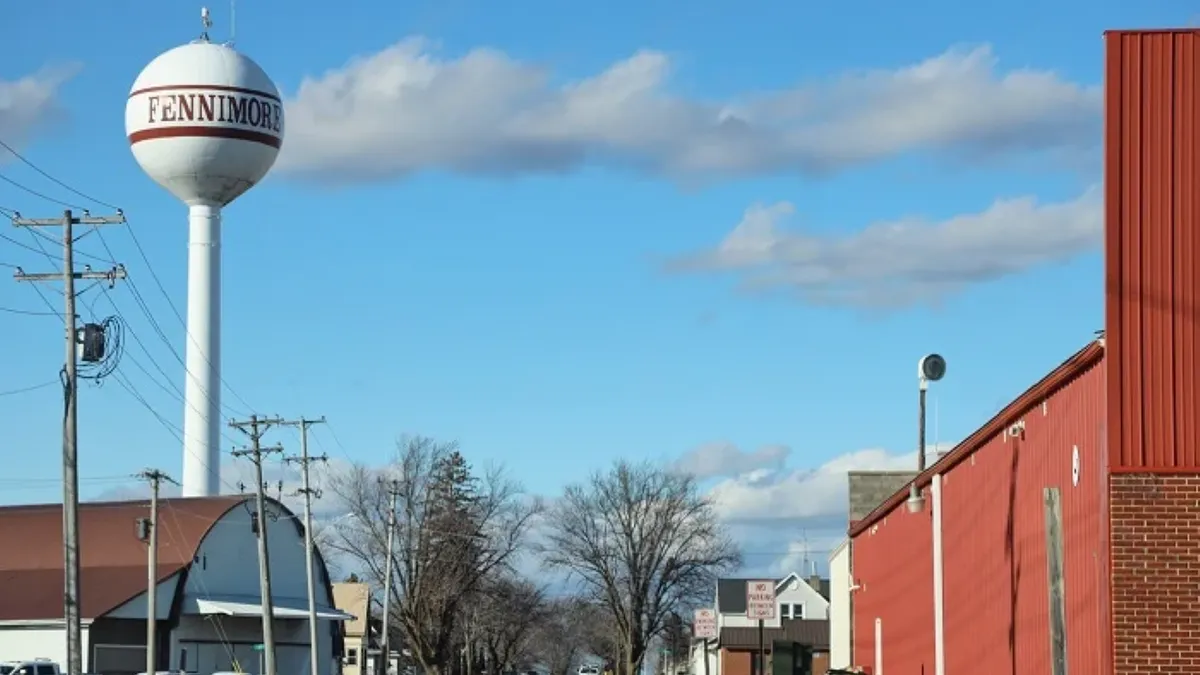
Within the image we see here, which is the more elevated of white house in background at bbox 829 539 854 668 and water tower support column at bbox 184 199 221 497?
water tower support column at bbox 184 199 221 497

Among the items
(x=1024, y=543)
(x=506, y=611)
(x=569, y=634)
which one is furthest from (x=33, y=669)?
(x=569, y=634)

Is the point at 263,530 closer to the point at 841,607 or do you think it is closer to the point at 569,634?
the point at 841,607

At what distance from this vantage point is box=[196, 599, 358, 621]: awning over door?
74.6 meters

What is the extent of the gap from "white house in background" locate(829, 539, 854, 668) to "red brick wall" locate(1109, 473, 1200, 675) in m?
33.2

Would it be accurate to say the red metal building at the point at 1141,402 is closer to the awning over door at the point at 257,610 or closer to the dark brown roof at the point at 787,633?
the awning over door at the point at 257,610

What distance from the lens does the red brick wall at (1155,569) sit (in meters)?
18.1

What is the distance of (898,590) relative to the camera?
3806 centimetres

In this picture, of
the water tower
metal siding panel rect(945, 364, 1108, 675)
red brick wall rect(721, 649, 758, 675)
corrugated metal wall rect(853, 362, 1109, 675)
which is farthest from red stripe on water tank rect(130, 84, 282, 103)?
metal siding panel rect(945, 364, 1108, 675)

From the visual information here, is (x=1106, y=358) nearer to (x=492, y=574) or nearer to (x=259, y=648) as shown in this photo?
(x=259, y=648)

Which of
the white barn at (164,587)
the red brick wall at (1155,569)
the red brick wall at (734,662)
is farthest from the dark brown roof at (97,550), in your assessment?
the red brick wall at (1155,569)

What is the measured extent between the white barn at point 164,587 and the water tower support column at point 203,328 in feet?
11.6

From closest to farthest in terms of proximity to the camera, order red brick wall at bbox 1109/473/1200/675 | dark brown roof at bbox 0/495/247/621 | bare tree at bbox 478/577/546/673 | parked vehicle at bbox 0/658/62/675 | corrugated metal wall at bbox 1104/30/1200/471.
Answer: red brick wall at bbox 1109/473/1200/675 < corrugated metal wall at bbox 1104/30/1200/471 < parked vehicle at bbox 0/658/62/675 < dark brown roof at bbox 0/495/247/621 < bare tree at bbox 478/577/546/673

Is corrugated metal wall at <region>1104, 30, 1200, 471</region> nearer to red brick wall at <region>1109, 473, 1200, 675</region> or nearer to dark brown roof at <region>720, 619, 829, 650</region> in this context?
red brick wall at <region>1109, 473, 1200, 675</region>

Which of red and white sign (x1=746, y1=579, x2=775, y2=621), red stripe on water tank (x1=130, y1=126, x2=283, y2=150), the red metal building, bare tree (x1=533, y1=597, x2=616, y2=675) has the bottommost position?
bare tree (x1=533, y1=597, x2=616, y2=675)
